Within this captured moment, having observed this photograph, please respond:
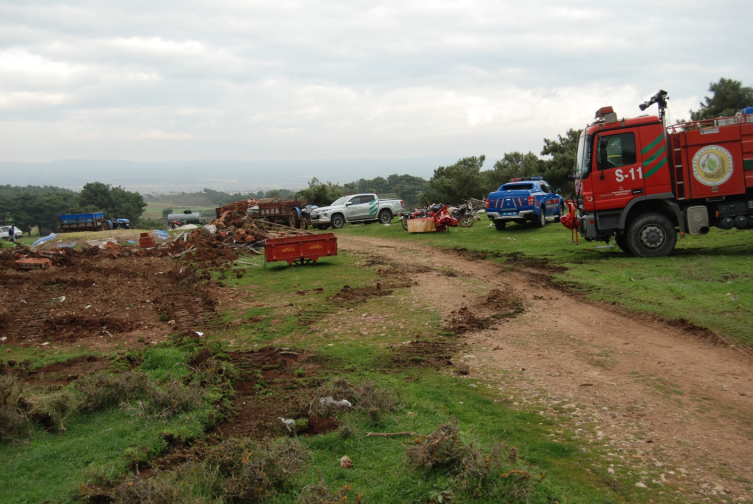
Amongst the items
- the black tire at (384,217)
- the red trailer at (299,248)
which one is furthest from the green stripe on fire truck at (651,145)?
the black tire at (384,217)

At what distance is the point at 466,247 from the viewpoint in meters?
19.4

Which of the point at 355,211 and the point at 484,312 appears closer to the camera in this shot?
the point at 484,312

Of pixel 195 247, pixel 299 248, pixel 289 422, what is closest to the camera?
pixel 289 422

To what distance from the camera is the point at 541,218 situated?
23.3 metres

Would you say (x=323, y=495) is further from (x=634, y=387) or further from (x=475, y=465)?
(x=634, y=387)

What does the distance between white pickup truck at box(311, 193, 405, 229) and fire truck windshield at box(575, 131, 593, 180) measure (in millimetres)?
16982

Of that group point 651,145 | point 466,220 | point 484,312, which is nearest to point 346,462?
point 484,312

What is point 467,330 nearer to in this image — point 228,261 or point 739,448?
point 739,448

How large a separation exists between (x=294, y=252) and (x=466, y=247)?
614cm

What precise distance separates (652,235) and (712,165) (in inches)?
82.5

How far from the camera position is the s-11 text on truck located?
43.7 feet

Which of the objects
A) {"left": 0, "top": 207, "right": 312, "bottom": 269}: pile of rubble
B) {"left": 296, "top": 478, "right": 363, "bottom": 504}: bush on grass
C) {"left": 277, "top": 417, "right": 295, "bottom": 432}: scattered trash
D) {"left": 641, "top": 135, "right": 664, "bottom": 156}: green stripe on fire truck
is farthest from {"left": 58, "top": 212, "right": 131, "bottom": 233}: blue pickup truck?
{"left": 296, "top": 478, "right": 363, "bottom": 504}: bush on grass

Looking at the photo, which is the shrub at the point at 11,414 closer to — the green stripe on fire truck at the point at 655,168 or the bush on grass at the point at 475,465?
the bush on grass at the point at 475,465

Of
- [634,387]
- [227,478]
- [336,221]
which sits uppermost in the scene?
[336,221]
